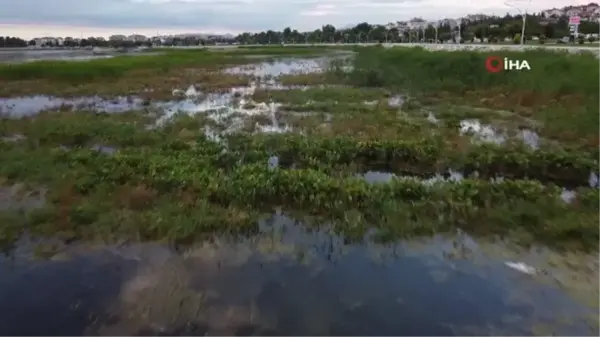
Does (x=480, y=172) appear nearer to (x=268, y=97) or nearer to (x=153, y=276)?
(x=153, y=276)

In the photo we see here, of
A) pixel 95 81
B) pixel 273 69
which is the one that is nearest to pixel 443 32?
pixel 273 69

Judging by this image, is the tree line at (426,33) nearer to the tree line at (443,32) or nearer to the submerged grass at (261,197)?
the tree line at (443,32)

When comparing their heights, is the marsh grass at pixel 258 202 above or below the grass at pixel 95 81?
below

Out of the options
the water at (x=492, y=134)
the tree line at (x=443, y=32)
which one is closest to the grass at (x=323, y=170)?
the water at (x=492, y=134)

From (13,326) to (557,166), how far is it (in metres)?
10.7

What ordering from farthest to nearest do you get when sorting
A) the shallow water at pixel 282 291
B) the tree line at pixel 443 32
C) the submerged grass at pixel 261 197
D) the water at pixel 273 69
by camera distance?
the tree line at pixel 443 32
the water at pixel 273 69
the submerged grass at pixel 261 197
the shallow water at pixel 282 291

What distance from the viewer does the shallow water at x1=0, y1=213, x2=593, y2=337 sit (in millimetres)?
5480

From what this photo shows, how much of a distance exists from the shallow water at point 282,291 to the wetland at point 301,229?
1.0 inches

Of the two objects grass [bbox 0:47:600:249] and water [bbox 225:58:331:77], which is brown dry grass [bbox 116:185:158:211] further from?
water [bbox 225:58:331:77]

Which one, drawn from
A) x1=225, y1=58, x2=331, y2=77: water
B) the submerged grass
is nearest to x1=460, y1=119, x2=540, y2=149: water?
the submerged grass

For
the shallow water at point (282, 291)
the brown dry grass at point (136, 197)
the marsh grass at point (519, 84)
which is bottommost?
the shallow water at point (282, 291)

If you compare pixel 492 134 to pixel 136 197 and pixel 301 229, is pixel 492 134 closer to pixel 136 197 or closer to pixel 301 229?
pixel 301 229

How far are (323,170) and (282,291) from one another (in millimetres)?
4442

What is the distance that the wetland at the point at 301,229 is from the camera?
5.69 m
